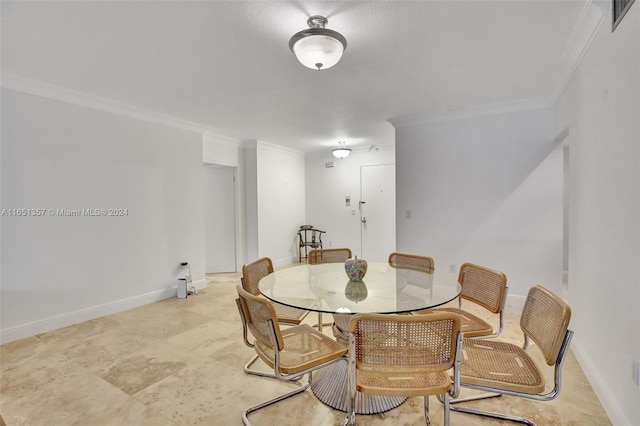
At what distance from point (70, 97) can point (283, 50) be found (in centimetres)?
248

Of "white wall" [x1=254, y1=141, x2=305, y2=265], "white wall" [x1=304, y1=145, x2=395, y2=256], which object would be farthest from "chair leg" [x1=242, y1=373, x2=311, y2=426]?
"white wall" [x1=304, y1=145, x2=395, y2=256]

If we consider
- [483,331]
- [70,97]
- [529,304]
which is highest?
[70,97]

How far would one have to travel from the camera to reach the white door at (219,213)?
19.2 feet

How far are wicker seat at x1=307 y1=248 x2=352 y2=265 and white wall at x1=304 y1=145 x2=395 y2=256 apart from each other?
345 cm

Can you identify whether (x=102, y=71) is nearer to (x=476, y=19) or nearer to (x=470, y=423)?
(x=476, y=19)

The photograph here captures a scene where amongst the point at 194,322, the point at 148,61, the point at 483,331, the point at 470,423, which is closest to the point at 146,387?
the point at 194,322

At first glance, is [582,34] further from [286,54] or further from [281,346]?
[281,346]

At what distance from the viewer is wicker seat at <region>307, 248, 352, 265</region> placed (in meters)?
3.32

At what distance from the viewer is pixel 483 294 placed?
2.19 meters

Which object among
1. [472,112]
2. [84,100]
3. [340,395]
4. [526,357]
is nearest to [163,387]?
[340,395]

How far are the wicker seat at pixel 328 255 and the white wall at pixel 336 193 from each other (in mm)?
3454

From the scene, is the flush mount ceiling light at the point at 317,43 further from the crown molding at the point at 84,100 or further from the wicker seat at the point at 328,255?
the crown molding at the point at 84,100

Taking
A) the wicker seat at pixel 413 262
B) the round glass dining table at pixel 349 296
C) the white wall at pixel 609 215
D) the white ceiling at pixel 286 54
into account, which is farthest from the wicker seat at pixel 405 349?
the white ceiling at pixel 286 54

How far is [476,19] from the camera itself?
81.0 inches
